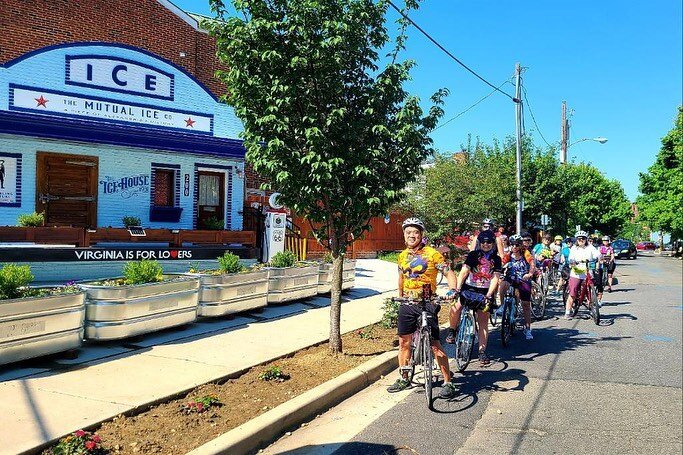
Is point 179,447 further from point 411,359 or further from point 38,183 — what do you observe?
point 38,183

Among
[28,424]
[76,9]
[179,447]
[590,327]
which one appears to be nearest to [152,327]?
[28,424]

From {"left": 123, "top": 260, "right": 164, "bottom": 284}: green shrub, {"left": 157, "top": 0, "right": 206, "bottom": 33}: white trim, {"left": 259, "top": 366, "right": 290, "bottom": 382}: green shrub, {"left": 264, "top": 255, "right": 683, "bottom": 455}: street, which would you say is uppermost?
{"left": 157, "top": 0, "right": 206, "bottom": 33}: white trim

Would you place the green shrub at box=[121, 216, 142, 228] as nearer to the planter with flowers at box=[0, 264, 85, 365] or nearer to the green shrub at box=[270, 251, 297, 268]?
the green shrub at box=[270, 251, 297, 268]

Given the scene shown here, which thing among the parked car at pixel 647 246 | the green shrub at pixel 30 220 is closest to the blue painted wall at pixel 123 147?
the green shrub at pixel 30 220

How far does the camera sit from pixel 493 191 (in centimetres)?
1866

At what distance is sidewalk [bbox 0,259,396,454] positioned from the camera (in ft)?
15.4

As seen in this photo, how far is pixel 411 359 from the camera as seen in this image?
636 centimetres

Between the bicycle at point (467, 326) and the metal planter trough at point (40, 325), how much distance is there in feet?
15.1

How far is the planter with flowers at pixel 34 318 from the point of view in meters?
5.93

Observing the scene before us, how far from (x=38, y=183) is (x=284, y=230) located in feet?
19.3

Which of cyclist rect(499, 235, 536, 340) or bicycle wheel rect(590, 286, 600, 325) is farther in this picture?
bicycle wheel rect(590, 286, 600, 325)

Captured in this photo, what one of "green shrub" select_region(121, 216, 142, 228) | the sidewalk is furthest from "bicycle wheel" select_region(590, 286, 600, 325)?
"green shrub" select_region(121, 216, 142, 228)

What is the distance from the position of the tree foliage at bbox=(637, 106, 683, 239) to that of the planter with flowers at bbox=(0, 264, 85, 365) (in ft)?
139

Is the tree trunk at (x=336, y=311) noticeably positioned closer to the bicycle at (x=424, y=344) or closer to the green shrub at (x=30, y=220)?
the bicycle at (x=424, y=344)
